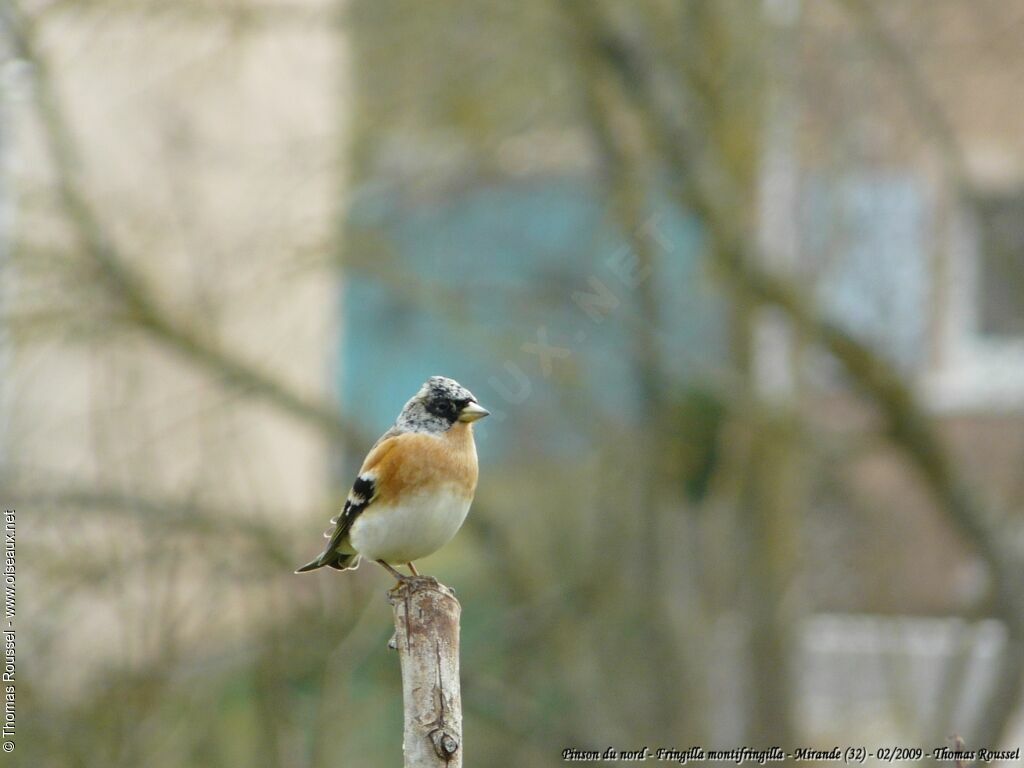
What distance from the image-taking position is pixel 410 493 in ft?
13.1

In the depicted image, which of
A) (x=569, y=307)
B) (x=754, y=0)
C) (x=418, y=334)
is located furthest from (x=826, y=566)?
(x=754, y=0)

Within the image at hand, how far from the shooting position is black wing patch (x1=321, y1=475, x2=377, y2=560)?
3972 mm

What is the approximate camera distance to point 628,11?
11508 mm

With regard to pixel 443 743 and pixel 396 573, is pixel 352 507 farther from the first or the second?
pixel 443 743

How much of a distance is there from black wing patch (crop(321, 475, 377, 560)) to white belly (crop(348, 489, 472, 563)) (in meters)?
0.03

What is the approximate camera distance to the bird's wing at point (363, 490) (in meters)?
3.98

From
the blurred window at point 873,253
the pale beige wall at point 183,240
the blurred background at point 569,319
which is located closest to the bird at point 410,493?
the pale beige wall at point 183,240

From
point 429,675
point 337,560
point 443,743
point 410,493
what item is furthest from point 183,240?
point 443,743

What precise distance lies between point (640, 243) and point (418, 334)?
7.94ft

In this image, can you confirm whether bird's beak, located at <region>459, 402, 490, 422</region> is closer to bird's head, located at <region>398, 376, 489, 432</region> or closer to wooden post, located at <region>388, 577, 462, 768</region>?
bird's head, located at <region>398, 376, 489, 432</region>

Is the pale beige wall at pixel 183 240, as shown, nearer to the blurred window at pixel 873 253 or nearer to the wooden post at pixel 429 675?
the blurred window at pixel 873 253

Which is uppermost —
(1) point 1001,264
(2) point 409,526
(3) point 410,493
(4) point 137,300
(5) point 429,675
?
(1) point 1001,264

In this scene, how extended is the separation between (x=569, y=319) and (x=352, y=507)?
7.18 metres

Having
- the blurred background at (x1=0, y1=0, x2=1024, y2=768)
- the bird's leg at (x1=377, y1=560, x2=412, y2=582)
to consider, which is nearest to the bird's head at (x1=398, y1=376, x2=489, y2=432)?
the bird's leg at (x1=377, y1=560, x2=412, y2=582)
